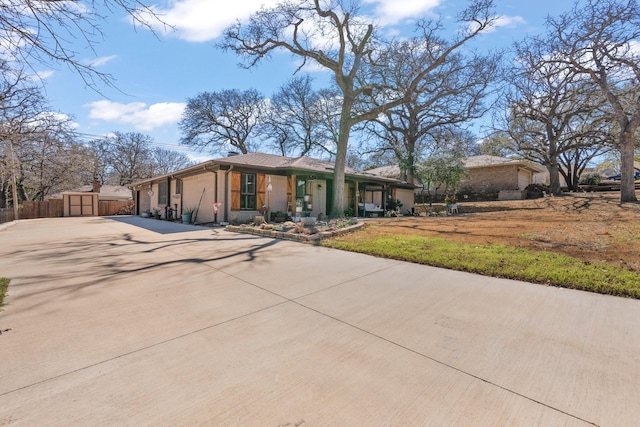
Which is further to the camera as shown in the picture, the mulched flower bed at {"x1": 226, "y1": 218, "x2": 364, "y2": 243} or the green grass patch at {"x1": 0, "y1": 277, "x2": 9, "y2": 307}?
the mulched flower bed at {"x1": 226, "y1": 218, "x2": 364, "y2": 243}

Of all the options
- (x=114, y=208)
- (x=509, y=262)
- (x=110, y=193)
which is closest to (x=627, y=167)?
(x=509, y=262)

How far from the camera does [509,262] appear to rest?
191 inches

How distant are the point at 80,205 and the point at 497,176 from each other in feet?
113

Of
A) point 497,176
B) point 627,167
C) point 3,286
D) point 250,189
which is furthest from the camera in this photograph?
point 497,176

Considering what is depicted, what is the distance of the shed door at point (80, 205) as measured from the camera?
24.2 m

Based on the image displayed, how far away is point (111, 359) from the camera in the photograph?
2141mm

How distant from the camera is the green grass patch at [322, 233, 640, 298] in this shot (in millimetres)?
3783

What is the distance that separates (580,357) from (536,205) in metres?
15.7

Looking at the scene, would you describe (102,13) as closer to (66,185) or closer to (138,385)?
(138,385)

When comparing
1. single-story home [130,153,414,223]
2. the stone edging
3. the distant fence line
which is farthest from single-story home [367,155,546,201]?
the distant fence line

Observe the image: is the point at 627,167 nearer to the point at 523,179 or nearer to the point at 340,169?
the point at 523,179

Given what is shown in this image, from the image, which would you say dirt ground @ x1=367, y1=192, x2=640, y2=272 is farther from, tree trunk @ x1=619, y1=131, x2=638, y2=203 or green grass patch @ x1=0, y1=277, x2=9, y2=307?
green grass patch @ x1=0, y1=277, x2=9, y2=307

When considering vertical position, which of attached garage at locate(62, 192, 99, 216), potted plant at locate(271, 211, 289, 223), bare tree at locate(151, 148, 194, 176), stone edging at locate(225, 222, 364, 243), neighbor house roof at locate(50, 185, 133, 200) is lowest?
stone edging at locate(225, 222, 364, 243)

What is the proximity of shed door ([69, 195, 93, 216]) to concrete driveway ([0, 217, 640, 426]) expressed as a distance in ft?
84.6
